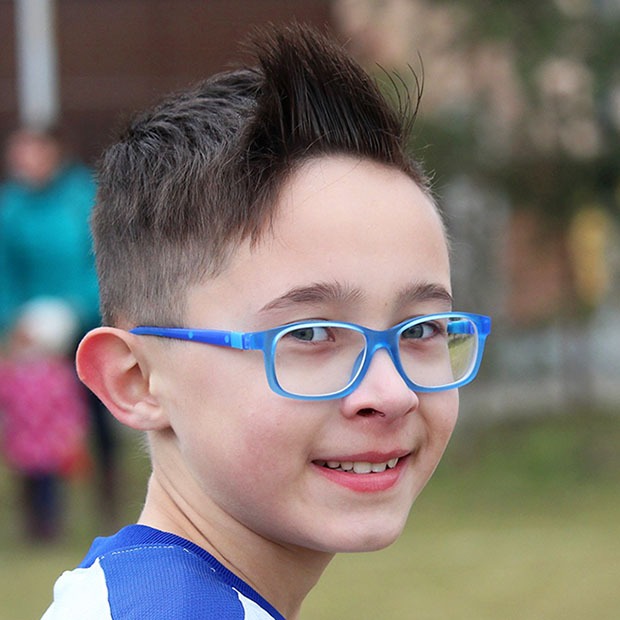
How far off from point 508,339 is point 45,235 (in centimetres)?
406

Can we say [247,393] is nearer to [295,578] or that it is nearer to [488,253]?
[295,578]

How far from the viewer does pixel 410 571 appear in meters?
5.66

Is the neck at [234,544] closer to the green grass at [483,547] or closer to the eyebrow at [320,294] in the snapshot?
the eyebrow at [320,294]

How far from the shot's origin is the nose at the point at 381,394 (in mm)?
1686

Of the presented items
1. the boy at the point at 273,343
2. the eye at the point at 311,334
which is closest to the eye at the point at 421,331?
the boy at the point at 273,343

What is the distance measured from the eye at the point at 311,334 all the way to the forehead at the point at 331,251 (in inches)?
1.1

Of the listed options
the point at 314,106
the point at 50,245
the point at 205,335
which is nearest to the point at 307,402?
the point at 205,335

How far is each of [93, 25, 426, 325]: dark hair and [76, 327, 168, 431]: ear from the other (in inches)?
2.0

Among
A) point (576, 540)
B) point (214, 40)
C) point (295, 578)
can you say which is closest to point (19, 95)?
point (214, 40)

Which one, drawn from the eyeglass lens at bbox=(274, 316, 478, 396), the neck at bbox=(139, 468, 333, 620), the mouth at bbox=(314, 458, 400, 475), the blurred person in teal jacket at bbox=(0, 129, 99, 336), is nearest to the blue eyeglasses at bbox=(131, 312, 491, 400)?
the eyeglass lens at bbox=(274, 316, 478, 396)

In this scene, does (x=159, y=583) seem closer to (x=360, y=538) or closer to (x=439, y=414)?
(x=360, y=538)

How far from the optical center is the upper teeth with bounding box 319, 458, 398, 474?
173cm

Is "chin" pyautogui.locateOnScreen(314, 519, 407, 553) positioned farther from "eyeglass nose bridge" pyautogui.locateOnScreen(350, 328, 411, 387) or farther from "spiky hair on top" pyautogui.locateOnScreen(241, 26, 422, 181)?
"spiky hair on top" pyautogui.locateOnScreen(241, 26, 422, 181)

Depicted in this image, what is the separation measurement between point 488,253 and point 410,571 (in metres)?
3.63
